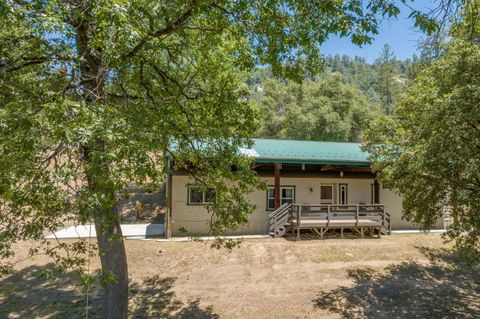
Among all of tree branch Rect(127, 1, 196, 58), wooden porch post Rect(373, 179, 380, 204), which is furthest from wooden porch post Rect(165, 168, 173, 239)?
wooden porch post Rect(373, 179, 380, 204)

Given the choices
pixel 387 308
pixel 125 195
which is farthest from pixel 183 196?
pixel 125 195

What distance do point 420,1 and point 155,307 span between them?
8.37 m

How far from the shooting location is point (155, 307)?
7574 millimetres

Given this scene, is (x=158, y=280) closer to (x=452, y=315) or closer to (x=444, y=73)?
(x=452, y=315)

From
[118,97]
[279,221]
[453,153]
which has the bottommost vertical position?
[279,221]

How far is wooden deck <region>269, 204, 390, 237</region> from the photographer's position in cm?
1262

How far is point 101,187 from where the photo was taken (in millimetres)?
3326

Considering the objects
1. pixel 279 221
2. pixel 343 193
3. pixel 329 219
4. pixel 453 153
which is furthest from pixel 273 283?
pixel 343 193

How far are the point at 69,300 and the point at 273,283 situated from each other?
556cm

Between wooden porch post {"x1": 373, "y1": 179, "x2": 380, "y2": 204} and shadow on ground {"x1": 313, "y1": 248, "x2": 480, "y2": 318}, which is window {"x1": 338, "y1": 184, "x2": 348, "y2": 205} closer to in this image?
wooden porch post {"x1": 373, "y1": 179, "x2": 380, "y2": 204}

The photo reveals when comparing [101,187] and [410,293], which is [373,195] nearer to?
[410,293]

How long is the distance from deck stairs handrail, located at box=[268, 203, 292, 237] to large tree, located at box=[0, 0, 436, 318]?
6.88 m

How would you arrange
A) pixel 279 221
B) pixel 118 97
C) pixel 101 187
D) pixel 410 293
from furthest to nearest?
pixel 279 221 → pixel 410 293 → pixel 118 97 → pixel 101 187

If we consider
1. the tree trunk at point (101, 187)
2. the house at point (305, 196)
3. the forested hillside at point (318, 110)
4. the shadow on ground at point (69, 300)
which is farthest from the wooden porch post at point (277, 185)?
the forested hillside at point (318, 110)
